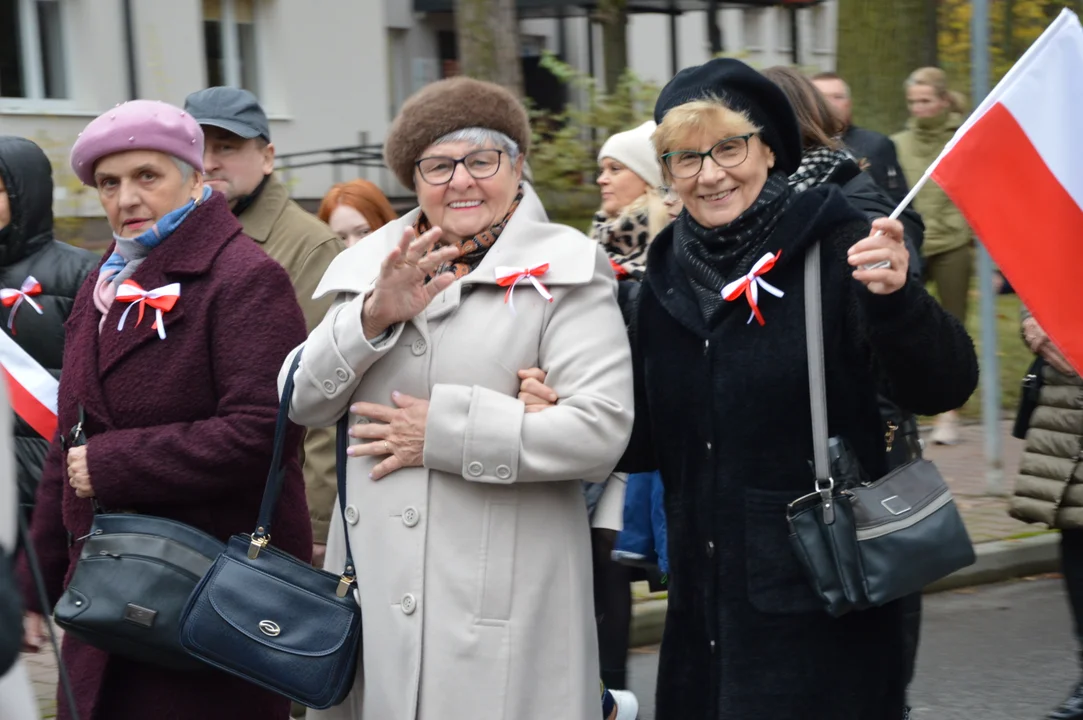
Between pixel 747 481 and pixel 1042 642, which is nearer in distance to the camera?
pixel 747 481

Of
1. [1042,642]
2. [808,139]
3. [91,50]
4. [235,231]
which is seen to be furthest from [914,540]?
[91,50]

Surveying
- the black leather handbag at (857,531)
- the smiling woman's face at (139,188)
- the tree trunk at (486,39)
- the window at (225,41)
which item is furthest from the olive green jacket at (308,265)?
the window at (225,41)

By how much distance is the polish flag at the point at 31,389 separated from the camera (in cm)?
455

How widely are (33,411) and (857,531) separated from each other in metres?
2.54

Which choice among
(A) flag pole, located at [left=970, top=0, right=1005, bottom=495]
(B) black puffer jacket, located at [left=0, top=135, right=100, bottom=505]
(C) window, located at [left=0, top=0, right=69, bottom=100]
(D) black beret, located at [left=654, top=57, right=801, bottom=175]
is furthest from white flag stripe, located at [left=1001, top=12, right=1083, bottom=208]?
(C) window, located at [left=0, top=0, right=69, bottom=100]

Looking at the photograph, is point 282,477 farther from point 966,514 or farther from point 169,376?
point 966,514

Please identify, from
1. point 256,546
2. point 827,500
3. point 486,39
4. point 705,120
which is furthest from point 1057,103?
point 486,39

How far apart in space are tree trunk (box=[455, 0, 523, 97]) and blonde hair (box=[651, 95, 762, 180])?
7.57 meters

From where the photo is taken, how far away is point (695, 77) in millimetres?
3500

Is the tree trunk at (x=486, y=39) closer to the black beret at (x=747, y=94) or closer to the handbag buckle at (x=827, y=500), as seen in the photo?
the black beret at (x=747, y=94)

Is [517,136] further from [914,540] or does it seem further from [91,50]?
[91,50]

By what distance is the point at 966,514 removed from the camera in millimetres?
8820

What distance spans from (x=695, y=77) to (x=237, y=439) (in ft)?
4.44

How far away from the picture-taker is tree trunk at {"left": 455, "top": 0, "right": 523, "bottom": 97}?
35.9 ft
